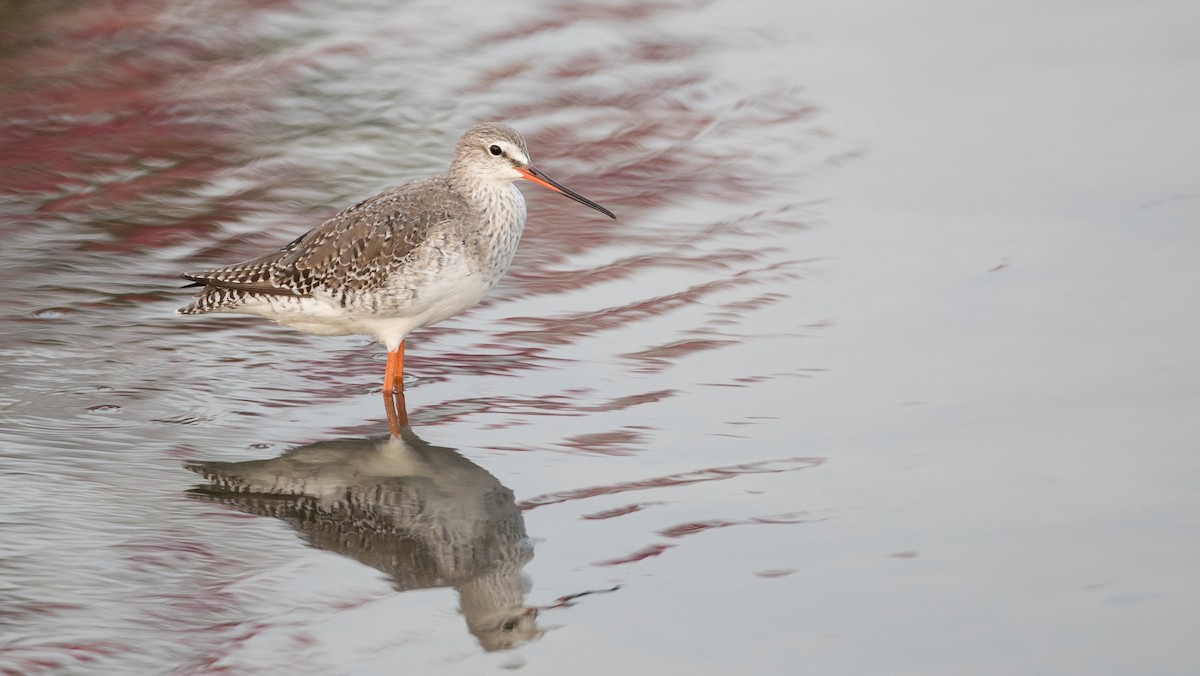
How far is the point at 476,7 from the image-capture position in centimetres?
1570

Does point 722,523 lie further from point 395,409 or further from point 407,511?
point 395,409

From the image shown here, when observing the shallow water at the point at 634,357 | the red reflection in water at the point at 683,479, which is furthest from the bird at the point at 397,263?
the red reflection in water at the point at 683,479

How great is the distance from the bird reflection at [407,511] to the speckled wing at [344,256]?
1031mm

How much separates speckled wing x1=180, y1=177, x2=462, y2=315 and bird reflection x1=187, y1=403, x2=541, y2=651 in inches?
40.6

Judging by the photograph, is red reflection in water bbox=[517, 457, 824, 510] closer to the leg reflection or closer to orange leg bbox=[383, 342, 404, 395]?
the leg reflection

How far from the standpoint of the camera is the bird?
27.9 ft

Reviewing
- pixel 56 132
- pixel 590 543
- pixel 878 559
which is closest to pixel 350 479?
pixel 590 543

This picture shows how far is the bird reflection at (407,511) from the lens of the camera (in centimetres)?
627

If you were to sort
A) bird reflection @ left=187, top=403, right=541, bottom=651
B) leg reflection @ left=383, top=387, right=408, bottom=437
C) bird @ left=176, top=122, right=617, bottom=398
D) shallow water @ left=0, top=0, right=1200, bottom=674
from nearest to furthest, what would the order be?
1. shallow water @ left=0, top=0, right=1200, bottom=674
2. bird reflection @ left=187, top=403, right=541, bottom=651
3. leg reflection @ left=383, top=387, right=408, bottom=437
4. bird @ left=176, top=122, right=617, bottom=398

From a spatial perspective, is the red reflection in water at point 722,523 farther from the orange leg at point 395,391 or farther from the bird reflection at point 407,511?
the orange leg at point 395,391

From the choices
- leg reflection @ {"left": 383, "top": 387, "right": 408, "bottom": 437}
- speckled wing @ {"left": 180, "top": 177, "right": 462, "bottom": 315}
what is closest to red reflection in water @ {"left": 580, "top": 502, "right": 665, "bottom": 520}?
leg reflection @ {"left": 383, "top": 387, "right": 408, "bottom": 437}

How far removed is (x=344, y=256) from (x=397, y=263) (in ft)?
1.15

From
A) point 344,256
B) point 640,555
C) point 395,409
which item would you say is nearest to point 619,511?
point 640,555

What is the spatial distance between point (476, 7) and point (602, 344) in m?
7.42
